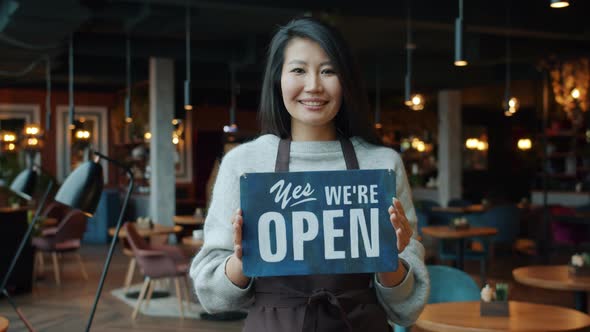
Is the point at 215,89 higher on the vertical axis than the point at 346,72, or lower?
higher

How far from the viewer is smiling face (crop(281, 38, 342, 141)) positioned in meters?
1.52

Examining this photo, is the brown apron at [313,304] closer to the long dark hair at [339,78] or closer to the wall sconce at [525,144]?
the long dark hair at [339,78]

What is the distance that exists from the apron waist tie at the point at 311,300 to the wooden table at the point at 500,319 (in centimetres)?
159

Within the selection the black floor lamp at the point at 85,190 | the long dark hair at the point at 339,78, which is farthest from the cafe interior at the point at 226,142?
the long dark hair at the point at 339,78

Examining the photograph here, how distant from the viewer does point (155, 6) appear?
30.0 ft

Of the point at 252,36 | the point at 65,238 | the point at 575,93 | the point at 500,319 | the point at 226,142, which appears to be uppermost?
the point at 252,36

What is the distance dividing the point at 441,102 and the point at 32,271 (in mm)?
9894

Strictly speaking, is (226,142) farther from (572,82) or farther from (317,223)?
(317,223)

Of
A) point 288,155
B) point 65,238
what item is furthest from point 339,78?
point 65,238

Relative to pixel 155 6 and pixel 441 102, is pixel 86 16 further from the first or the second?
pixel 441 102

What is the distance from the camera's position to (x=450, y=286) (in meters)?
3.86

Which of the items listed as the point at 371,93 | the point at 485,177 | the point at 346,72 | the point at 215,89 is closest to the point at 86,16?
the point at 346,72

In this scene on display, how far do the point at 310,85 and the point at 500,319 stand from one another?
1998 millimetres

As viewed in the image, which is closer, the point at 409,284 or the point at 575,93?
the point at 409,284
